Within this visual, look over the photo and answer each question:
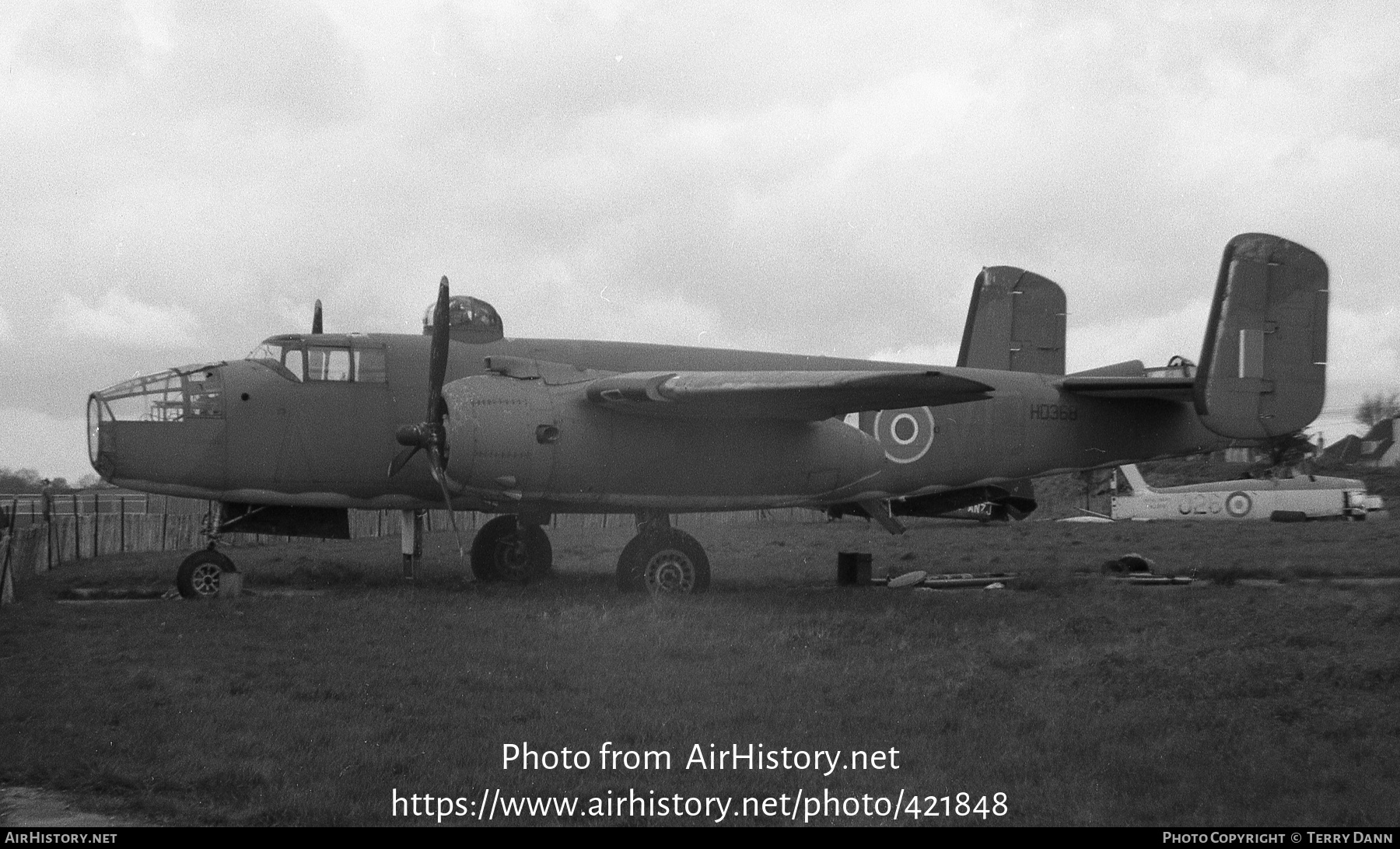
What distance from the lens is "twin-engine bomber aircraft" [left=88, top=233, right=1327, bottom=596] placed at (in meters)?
15.1

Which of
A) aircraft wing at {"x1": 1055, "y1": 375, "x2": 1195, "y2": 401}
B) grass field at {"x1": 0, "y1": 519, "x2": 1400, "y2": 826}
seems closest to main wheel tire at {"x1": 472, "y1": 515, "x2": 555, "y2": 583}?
grass field at {"x1": 0, "y1": 519, "x2": 1400, "y2": 826}

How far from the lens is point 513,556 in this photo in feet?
61.1

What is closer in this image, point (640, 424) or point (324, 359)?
point (640, 424)

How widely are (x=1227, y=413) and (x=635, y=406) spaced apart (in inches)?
373

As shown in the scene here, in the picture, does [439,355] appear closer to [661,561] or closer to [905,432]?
[661,561]

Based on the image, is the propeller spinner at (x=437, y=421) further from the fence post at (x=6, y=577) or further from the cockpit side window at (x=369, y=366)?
the fence post at (x=6, y=577)

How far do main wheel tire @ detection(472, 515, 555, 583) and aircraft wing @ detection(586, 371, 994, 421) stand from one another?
155 inches

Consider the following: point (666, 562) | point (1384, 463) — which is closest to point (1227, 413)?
point (666, 562)

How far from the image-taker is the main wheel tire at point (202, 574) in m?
15.6

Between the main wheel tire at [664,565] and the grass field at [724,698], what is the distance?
51 cm

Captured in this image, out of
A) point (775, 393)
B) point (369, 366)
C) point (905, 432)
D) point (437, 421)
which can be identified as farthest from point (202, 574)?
point (905, 432)

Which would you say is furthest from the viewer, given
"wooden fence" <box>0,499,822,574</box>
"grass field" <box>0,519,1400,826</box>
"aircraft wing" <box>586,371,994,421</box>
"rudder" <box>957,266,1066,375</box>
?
"rudder" <box>957,266,1066,375</box>

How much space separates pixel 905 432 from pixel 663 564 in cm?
502

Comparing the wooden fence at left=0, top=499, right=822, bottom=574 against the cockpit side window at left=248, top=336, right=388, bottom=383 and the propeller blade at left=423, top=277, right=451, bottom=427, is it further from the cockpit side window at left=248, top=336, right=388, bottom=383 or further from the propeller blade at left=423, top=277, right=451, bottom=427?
the propeller blade at left=423, top=277, right=451, bottom=427
